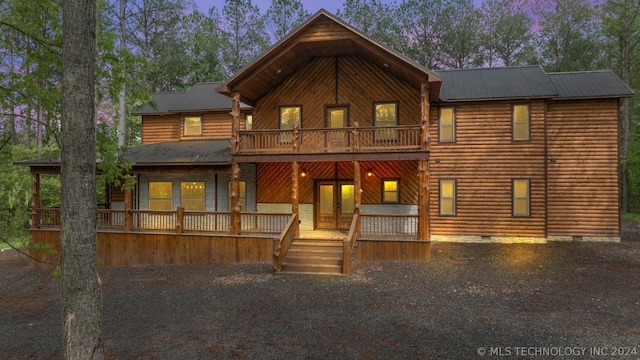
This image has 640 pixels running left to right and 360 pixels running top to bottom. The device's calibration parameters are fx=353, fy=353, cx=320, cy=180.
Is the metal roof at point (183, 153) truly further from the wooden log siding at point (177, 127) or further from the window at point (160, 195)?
the window at point (160, 195)

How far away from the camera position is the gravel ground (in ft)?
21.3

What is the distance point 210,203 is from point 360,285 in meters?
9.44

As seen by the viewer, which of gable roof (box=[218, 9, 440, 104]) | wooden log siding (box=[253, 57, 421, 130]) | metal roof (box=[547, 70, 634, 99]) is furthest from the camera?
metal roof (box=[547, 70, 634, 99])

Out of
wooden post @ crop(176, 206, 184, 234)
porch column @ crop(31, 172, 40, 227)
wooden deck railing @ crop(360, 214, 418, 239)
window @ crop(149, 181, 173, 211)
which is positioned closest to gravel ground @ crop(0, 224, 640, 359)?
wooden post @ crop(176, 206, 184, 234)

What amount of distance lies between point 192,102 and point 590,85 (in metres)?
20.5

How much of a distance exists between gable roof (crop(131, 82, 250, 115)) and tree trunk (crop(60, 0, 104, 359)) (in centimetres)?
1350

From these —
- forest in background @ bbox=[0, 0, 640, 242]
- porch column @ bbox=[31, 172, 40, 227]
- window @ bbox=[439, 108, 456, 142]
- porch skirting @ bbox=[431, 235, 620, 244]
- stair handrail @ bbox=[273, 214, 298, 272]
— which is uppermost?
forest in background @ bbox=[0, 0, 640, 242]

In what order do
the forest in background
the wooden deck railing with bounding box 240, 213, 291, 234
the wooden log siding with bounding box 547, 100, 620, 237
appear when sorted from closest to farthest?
the wooden deck railing with bounding box 240, 213, 291, 234 → the wooden log siding with bounding box 547, 100, 620, 237 → the forest in background

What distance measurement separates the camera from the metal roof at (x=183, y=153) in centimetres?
1514

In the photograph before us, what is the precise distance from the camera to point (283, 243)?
12.6m

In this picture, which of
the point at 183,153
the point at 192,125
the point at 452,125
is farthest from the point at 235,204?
the point at 452,125

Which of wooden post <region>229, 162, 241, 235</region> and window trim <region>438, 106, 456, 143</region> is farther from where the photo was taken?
window trim <region>438, 106, 456, 143</region>

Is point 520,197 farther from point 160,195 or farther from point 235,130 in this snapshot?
point 160,195

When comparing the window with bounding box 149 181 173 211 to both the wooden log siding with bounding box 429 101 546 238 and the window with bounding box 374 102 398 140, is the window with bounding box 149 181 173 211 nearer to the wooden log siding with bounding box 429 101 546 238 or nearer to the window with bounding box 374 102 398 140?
the window with bounding box 374 102 398 140
